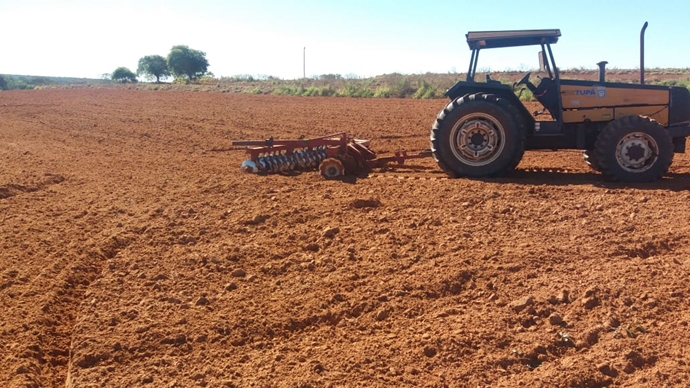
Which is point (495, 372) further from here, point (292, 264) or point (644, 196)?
point (644, 196)

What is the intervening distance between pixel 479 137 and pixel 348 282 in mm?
Answer: 4014

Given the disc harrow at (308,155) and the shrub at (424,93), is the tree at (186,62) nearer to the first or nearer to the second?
the shrub at (424,93)

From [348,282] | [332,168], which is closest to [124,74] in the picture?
[332,168]

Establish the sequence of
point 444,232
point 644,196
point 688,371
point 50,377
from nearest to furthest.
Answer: point 688,371 < point 50,377 < point 444,232 < point 644,196

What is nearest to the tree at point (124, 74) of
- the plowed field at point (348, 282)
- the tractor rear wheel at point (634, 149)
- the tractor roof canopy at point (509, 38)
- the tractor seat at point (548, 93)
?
the plowed field at point (348, 282)

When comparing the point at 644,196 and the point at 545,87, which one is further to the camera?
the point at 545,87

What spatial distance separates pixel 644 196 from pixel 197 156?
7979 millimetres

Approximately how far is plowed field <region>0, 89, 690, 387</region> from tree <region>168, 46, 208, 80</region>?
74406 mm

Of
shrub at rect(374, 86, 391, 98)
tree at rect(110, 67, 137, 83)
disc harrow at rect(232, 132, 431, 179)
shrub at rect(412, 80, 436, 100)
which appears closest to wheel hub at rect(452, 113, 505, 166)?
disc harrow at rect(232, 132, 431, 179)

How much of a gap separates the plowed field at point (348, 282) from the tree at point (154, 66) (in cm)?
8333

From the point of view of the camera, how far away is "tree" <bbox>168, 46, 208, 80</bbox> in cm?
8012

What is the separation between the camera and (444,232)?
608 cm

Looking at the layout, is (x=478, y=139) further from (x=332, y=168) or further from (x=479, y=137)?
(x=332, y=168)

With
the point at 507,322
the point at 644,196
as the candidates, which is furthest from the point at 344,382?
the point at 644,196
